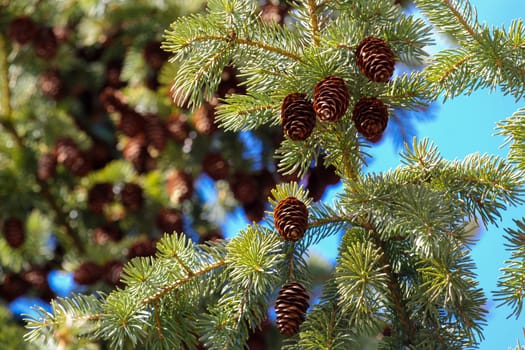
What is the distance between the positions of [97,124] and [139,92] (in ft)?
0.97

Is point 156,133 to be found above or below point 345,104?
above

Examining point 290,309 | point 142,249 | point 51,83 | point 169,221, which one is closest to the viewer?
point 290,309

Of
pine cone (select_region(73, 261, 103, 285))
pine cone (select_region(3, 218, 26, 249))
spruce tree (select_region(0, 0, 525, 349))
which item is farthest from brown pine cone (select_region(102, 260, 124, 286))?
spruce tree (select_region(0, 0, 525, 349))

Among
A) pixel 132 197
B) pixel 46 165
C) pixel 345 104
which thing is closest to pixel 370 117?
pixel 345 104

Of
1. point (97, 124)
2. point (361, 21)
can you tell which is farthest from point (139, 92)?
point (361, 21)

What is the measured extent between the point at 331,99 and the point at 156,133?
1.41 m

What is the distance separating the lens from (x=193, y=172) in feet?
8.02

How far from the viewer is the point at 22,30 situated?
2.44 meters

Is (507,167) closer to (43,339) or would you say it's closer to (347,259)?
(347,259)

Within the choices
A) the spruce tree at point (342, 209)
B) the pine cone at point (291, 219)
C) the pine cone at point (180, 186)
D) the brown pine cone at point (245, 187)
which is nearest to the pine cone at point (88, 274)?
the pine cone at point (180, 186)

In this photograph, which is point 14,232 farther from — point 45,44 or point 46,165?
point 45,44

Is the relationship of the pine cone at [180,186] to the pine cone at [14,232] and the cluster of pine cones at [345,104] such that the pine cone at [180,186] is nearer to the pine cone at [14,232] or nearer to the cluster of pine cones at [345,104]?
the pine cone at [14,232]

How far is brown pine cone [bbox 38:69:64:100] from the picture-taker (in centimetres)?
265

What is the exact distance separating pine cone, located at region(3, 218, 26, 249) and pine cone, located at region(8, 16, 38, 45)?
51cm
